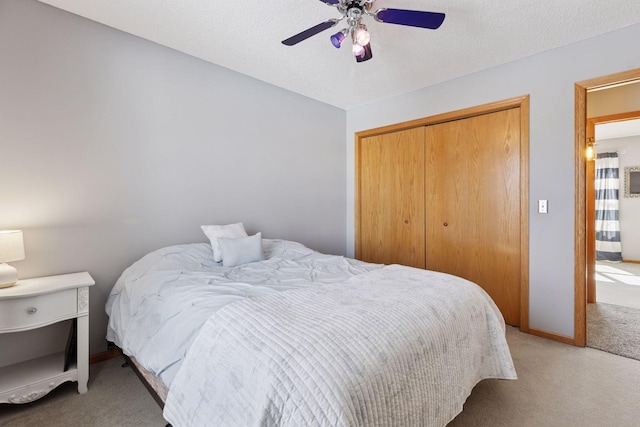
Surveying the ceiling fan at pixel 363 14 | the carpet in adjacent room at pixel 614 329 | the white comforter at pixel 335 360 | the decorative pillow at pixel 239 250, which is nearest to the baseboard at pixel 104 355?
the decorative pillow at pixel 239 250

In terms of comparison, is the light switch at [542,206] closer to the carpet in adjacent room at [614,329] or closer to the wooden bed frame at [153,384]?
the carpet in adjacent room at [614,329]

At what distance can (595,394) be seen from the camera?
71.6 inches

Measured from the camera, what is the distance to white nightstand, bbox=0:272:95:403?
1615 millimetres

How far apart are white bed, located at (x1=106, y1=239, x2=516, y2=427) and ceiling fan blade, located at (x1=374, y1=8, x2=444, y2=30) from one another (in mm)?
1468

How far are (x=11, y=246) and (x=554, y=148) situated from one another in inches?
155

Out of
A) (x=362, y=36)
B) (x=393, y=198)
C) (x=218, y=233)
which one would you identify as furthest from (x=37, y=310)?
(x=393, y=198)

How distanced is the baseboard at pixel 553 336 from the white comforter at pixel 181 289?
171 centimetres

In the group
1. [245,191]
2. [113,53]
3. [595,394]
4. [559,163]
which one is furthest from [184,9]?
[595,394]

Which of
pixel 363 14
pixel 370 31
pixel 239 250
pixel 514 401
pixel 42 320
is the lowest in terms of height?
pixel 514 401

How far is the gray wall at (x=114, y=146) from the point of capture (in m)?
1.97

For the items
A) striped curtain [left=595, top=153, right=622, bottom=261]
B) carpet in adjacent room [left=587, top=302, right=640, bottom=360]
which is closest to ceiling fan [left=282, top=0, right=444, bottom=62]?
carpet in adjacent room [left=587, top=302, right=640, bottom=360]

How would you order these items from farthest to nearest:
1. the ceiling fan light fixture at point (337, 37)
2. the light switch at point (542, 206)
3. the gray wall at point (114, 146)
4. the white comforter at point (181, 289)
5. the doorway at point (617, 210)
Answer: the doorway at point (617, 210), the light switch at point (542, 206), the gray wall at point (114, 146), the ceiling fan light fixture at point (337, 37), the white comforter at point (181, 289)

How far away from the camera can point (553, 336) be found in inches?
101

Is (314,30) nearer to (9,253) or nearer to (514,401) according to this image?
(9,253)
